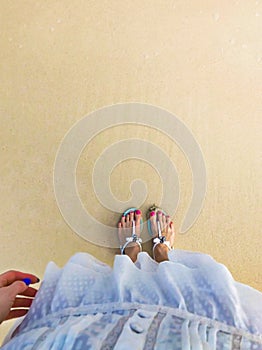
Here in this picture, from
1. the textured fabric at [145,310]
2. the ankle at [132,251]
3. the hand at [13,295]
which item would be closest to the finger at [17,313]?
the hand at [13,295]

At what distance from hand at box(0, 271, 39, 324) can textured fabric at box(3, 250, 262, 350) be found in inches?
3.1

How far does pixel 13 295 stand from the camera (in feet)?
A: 2.13

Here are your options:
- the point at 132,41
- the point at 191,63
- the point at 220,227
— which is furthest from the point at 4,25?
the point at 220,227

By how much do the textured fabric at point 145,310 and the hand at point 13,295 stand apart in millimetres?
78

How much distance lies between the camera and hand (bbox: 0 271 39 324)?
64 cm

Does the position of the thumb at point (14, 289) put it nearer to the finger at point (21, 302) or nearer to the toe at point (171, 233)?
the finger at point (21, 302)

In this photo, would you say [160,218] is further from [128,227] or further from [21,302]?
[21,302]

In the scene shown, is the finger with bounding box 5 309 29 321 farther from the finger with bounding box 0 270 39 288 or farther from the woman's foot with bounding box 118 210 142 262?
the woman's foot with bounding box 118 210 142 262

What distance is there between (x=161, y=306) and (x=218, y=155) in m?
0.81

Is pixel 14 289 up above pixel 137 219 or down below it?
below

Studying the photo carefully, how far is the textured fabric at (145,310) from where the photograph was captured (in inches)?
18.1

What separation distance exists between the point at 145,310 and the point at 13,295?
0.24 m

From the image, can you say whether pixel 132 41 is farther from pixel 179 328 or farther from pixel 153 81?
pixel 179 328

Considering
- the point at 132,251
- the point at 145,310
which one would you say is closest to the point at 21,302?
the point at 145,310
